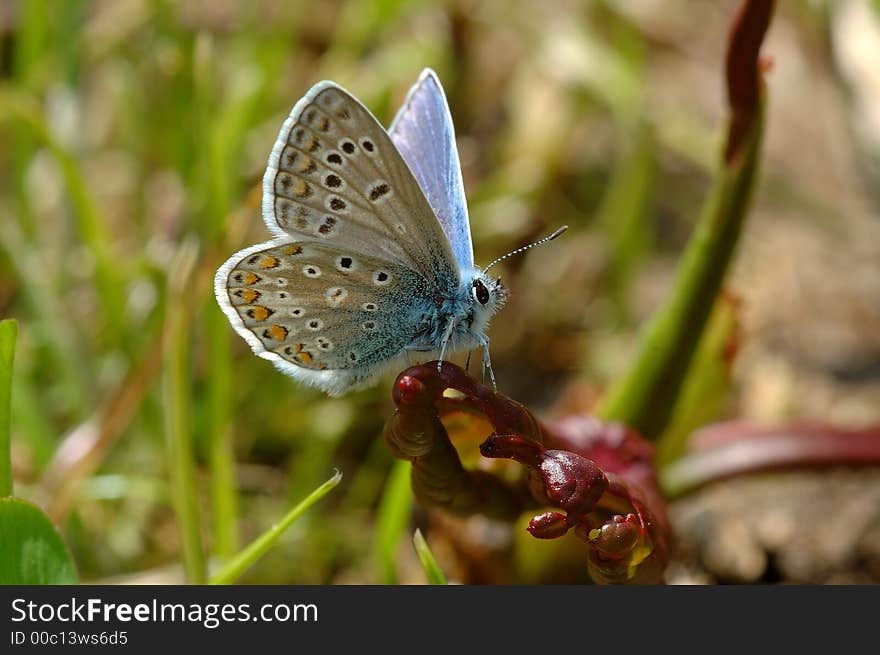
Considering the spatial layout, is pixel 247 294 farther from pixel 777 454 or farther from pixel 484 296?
pixel 777 454

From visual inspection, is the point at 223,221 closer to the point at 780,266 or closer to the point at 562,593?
the point at 562,593

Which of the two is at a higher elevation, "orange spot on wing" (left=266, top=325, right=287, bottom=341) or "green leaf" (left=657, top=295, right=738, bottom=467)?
"orange spot on wing" (left=266, top=325, right=287, bottom=341)

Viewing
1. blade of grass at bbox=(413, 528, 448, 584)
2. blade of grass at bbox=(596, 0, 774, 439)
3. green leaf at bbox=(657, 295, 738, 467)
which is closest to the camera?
blade of grass at bbox=(413, 528, 448, 584)

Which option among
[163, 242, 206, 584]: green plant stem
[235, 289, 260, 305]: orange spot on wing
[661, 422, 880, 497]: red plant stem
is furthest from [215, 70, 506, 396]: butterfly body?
[661, 422, 880, 497]: red plant stem

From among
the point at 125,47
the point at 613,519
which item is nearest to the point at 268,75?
the point at 125,47

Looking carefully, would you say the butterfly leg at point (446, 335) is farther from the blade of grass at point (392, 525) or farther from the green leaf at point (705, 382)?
the green leaf at point (705, 382)

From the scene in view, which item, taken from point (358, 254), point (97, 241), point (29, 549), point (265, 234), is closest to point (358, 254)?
point (358, 254)

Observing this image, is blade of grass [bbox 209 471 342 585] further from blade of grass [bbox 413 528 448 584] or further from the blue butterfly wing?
the blue butterfly wing

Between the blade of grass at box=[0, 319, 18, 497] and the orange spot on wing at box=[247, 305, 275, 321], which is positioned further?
the orange spot on wing at box=[247, 305, 275, 321]
